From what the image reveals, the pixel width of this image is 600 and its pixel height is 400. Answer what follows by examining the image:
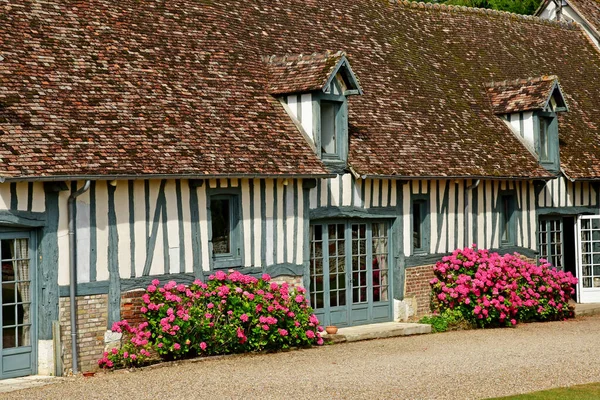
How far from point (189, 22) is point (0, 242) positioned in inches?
233

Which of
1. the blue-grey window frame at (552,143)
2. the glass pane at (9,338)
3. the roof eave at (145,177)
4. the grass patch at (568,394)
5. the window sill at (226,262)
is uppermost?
the blue-grey window frame at (552,143)

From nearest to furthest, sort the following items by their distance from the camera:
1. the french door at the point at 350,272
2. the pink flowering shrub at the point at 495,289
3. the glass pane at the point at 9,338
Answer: the glass pane at the point at 9,338 < the french door at the point at 350,272 < the pink flowering shrub at the point at 495,289

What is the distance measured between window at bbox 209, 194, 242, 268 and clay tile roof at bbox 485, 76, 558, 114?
7.42m

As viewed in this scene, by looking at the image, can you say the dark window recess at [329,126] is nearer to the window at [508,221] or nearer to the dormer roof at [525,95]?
the window at [508,221]

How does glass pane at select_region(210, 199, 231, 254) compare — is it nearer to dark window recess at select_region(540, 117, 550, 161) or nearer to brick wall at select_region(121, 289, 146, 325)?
brick wall at select_region(121, 289, 146, 325)

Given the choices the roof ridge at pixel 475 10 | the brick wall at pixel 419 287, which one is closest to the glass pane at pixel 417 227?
the brick wall at pixel 419 287

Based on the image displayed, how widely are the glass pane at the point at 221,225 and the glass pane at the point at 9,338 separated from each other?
3.23 metres

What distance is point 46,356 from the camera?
41.0 ft

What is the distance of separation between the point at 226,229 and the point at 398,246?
142 inches

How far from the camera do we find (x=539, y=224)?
2041 cm

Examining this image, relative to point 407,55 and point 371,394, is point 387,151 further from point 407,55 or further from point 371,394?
point 371,394

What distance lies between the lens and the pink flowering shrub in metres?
17.0

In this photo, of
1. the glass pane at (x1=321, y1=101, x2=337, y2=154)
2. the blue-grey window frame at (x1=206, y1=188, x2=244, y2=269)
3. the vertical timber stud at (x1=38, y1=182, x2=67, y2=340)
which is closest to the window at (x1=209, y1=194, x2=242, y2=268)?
the blue-grey window frame at (x1=206, y1=188, x2=244, y2=269)

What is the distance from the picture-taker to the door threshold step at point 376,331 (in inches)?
601
